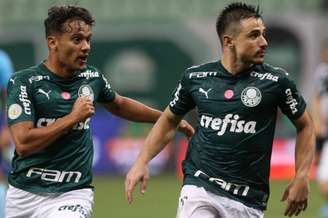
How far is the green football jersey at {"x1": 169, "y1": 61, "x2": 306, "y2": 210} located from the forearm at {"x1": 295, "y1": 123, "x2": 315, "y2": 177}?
133 mm

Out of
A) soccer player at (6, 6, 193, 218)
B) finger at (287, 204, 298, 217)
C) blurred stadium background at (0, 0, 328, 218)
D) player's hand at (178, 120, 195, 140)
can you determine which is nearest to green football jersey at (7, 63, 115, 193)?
soccer player at (6, 6, 193, 218)

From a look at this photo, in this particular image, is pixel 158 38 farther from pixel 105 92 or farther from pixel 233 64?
pixel 233 64

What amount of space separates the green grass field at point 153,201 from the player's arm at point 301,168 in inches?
239

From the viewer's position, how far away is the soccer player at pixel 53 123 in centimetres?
756

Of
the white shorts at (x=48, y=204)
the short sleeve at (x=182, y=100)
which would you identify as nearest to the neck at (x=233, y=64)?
the short sleeve at (x=182, y=100)

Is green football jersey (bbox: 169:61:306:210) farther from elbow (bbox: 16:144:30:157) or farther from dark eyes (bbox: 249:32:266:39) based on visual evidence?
elbow (bbox: 16:144:30:157)

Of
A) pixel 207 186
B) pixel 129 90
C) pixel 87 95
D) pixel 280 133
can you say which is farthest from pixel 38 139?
pixel 129 90

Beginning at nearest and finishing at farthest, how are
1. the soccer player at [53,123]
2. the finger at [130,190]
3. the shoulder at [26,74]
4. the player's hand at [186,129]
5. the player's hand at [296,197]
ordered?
the player's hand at [296,197]
the finger at [130,190]
the soccer player at [53,123]
the shoulder at [26,74]
the player's hand at [186,129]

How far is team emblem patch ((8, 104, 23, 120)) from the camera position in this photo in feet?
24.7

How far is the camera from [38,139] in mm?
7406

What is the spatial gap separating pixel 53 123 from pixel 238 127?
1274 millimetres

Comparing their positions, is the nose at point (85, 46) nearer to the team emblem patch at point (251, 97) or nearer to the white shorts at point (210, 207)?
the team emblem patch at point (251, 97)

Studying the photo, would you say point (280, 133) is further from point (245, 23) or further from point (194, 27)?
point (245, 23)

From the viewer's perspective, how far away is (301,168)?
7.34 meters
